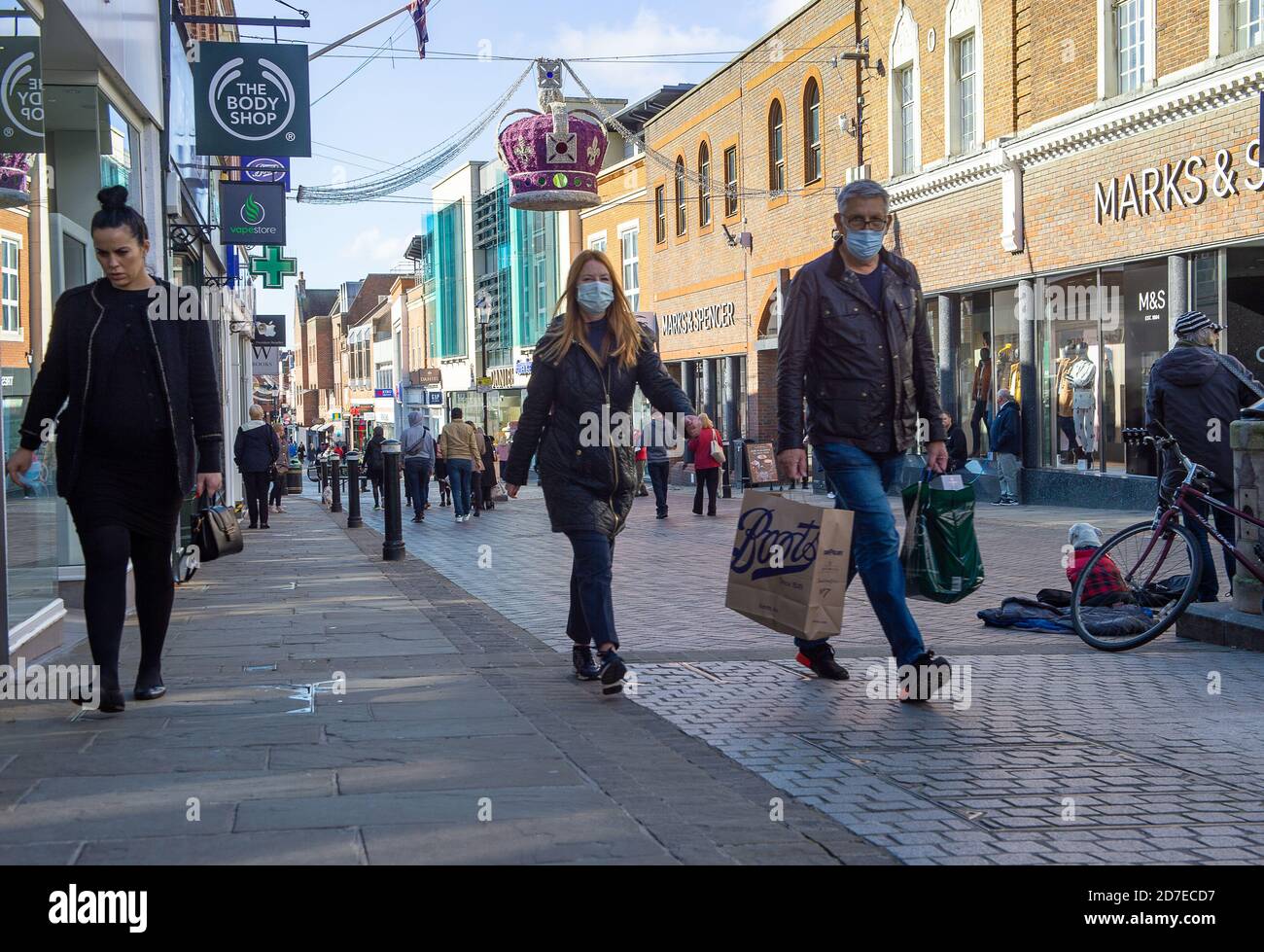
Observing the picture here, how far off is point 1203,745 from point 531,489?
101 feet

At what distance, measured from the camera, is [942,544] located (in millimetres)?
6230

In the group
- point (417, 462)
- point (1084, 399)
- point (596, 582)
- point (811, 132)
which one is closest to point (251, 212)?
point (417, 462)

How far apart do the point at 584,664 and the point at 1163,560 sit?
3149mm

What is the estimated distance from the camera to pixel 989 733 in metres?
5.33

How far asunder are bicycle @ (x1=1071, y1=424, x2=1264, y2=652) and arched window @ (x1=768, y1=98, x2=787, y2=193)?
76.5 feet

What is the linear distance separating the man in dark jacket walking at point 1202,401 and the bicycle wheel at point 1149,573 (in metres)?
0.67

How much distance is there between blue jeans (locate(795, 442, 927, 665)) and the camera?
592 cm

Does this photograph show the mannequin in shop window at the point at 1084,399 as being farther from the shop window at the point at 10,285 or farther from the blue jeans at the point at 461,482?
the shop window at the point at 10,285

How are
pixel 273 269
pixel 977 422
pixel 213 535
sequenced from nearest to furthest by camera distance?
pixel 213 535 → pixel 977 422 → pixel 273 269

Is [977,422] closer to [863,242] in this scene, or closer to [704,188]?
[704,188]

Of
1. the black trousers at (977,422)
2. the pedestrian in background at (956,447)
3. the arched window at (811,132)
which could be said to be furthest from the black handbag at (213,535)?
the arched window at (811,132)

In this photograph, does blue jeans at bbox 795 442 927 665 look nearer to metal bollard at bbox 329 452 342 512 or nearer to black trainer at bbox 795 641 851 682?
black trainer at bbox 795 641 851 682

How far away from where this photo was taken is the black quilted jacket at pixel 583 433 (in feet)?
20.6
